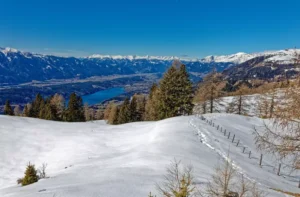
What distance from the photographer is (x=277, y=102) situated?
32.7 feet

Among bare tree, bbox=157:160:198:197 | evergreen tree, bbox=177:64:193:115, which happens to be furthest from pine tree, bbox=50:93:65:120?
bare tree, bbox=157:160:198:197

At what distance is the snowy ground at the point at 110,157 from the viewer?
32.6 feet

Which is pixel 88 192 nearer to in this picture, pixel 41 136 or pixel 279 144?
pixel 279 144

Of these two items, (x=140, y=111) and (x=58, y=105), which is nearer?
(x=58, y=105)

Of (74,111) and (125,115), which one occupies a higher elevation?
(74,111)

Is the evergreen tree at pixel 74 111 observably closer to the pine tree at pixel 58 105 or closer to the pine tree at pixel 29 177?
the pine tree at pixel 58 105

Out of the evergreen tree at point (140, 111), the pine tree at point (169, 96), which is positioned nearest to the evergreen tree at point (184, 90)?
the pine tree at point (169, 96)

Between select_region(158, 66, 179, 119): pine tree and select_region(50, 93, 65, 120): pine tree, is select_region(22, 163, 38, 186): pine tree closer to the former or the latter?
select_region(158, 66, 179, 119): pine tree

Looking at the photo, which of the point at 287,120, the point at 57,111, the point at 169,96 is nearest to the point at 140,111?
the point at 57,111

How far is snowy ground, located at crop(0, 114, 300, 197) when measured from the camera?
9924 millimetres

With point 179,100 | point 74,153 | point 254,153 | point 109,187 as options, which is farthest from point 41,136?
point 179,100

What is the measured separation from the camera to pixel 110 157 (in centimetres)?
1839

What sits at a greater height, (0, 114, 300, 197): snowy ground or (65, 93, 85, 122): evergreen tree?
(0, 114, 300, 197): snowy ground

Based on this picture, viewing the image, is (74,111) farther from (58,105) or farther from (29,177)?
(29,177)
